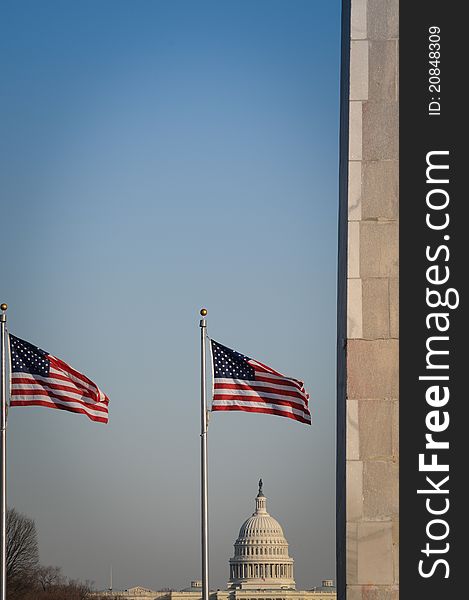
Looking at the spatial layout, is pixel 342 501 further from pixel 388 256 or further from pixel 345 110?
pixel 345 110

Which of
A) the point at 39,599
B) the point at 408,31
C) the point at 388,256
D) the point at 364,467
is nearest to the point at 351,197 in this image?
the point at 388,256

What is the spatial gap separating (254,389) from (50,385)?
13.4 ft

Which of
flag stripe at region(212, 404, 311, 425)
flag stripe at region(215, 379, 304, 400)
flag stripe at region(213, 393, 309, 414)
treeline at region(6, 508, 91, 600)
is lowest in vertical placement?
treeline at region(6, 508, 91, 600)

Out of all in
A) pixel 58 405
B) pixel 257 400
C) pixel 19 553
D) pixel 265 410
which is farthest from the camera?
pixel 19 553

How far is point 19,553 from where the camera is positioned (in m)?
100

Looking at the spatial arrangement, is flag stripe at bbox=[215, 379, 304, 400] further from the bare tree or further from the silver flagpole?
the bare tree

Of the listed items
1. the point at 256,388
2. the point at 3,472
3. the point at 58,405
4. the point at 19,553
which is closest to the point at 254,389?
the point at 256,388

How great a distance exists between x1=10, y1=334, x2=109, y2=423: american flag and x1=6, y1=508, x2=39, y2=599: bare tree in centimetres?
6949

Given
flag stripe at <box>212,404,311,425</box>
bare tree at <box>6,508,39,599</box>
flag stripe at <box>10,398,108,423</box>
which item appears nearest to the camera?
flag stripe at <box>212,404,311,425</box>

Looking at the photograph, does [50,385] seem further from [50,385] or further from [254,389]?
[254,389]

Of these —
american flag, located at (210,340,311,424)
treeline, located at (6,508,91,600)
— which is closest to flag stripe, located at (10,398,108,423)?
american flag, located at (210,340,311,424)

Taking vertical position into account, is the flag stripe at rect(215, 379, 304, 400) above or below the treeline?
above

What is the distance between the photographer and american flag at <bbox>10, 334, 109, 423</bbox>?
29688mm

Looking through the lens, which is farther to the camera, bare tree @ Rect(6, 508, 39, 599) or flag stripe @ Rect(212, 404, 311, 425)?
bare tree @ Rect(6, 508, 39, 599)
